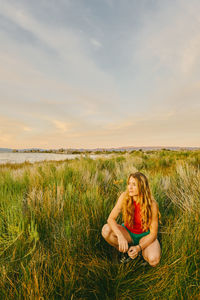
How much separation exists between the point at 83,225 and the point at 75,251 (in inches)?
9.8

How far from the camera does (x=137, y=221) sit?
1.74 meters

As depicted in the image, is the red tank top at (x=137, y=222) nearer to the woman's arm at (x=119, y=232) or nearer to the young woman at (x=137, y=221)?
the young woman at (x=137, y=221)

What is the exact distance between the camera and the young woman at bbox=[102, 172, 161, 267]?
1513 millimetres

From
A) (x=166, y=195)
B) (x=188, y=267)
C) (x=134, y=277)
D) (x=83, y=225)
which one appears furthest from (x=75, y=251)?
(x=166, y=195)

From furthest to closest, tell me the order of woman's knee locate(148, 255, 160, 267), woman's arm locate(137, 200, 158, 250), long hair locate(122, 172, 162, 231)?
long hair locate(122, 172, 162, 231), woman's arm locate(137, 200, 158, 250), woman's knee locate(148, 255, 160, 267)

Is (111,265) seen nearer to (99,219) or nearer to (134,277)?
(134,277)

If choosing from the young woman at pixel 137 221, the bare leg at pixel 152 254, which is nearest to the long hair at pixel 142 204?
the young woman at pixel 137 221

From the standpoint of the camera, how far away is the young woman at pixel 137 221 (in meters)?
1.51

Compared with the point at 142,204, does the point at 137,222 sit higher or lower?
lower

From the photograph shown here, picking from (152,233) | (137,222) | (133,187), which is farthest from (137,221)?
(133,187)

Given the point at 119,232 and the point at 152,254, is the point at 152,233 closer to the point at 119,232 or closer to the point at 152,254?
the point at 152,254

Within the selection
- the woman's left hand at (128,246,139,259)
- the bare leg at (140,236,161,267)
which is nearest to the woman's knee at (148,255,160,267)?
the bare leg at (140,236,161,267)

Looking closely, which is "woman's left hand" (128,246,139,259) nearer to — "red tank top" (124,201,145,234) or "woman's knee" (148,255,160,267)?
"woman's knee" (148,255,160,267)

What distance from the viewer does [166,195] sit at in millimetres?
2609
